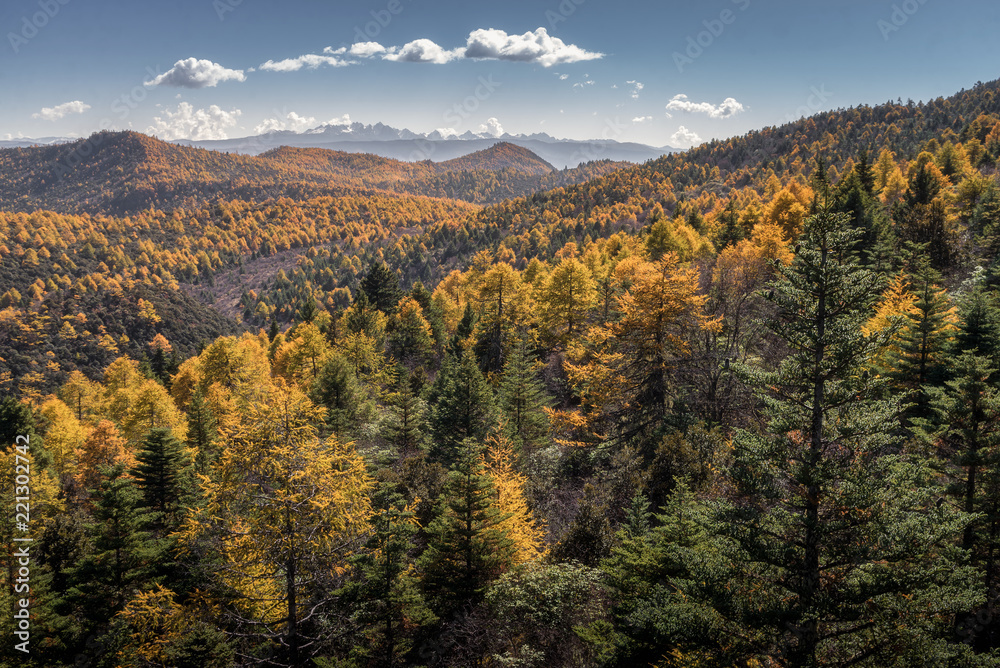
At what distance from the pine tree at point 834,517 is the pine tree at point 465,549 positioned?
10.2m

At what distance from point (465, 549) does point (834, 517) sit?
1335 centimetres

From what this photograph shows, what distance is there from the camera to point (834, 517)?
36.7 ft

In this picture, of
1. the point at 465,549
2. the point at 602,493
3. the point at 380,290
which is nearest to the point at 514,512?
the point at 465,549

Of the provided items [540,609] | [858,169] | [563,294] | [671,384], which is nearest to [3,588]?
[540,609]

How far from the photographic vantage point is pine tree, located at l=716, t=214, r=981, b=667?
10.2 m

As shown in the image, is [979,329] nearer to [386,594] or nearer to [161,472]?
[386,594]

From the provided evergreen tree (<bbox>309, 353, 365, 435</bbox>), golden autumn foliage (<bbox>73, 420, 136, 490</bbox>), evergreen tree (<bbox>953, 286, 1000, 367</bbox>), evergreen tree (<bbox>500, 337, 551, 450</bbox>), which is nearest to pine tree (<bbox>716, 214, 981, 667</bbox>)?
evergreen tree (<bbox>953, 286, 1000, 367</bbox>)

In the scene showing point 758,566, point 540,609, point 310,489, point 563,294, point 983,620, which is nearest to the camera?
point 758,566

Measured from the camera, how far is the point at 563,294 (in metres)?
43.3

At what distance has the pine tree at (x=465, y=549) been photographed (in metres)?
19.4

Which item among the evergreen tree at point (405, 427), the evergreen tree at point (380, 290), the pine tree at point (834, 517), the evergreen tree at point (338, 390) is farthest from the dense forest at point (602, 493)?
the evergreen tree at point (380, 290)

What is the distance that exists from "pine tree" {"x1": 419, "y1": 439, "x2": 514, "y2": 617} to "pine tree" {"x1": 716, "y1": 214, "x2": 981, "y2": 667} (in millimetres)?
10198

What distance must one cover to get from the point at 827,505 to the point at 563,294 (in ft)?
107

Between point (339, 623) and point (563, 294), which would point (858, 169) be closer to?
point (563, 294)
